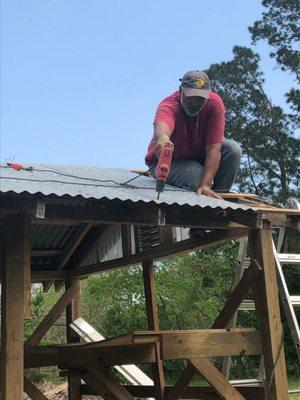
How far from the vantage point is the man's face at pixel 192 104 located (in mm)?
5488

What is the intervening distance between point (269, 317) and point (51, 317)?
148 inches

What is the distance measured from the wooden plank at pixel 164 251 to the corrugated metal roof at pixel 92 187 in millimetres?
615

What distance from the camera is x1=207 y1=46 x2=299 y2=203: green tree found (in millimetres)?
24375

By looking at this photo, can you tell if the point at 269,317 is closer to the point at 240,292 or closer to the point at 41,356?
the point at 240,292

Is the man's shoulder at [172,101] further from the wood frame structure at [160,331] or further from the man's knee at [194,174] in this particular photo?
the wood frame structure at [160,331]

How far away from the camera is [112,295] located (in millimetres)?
18891

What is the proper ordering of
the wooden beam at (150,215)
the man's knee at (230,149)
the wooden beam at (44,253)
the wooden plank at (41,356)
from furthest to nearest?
the wooden beam at (44,253) → the wooden plank at (41,356) → the man's knee at (230,149) → the wooden beam at (150,215)

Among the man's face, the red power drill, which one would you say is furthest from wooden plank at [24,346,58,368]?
the man's face

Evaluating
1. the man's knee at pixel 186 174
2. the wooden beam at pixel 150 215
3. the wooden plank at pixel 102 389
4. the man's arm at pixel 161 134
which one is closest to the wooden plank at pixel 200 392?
the wooden plank at pixel 102 389

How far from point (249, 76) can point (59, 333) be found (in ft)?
47.1

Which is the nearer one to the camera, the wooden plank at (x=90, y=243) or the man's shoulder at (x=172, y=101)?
the man's shoulder at (x=172, y=101)

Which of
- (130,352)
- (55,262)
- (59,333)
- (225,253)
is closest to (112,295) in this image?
(59,333)

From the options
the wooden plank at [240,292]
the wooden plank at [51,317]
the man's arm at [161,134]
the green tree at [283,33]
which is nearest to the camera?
the man's arm at [161,134]

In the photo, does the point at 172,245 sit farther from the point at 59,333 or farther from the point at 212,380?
the point at 59,333
